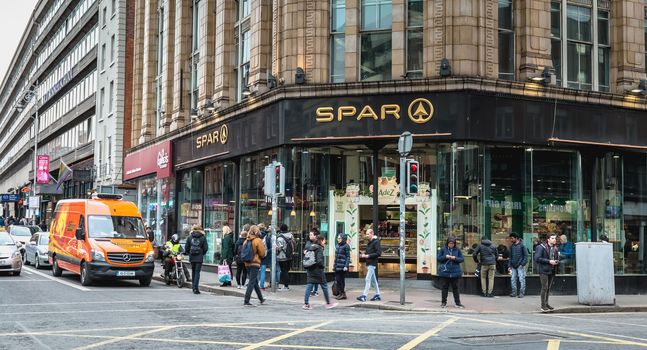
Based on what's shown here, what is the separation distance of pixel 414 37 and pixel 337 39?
2459 mm

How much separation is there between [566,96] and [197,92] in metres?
16.2

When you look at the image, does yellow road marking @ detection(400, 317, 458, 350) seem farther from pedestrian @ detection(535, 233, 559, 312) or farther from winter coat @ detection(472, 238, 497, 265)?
winter coat @ detection(472, 238, 497, 265)

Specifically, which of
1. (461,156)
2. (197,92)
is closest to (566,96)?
(461,156)

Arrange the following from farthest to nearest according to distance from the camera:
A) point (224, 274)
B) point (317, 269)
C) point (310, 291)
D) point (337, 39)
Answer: point (337, 39), point (224, 274), point (317, 269), point (310, 291)

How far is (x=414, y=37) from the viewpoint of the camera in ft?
69.6

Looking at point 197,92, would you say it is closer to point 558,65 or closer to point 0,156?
point 558,65

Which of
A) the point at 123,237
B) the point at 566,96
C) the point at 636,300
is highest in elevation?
the point at 566,96

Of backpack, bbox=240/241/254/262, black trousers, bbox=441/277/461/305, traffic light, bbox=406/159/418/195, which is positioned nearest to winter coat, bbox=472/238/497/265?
black trousers, bbox=441/277/461/305

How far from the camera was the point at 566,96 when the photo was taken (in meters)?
21.1

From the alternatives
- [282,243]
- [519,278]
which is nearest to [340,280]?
[282,243]

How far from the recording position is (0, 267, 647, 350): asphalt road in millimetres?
10547

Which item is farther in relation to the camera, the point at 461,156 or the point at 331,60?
the point at 331,60

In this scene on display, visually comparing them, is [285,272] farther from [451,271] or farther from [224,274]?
[451,271]

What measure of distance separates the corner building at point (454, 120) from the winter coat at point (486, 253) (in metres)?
0.75
